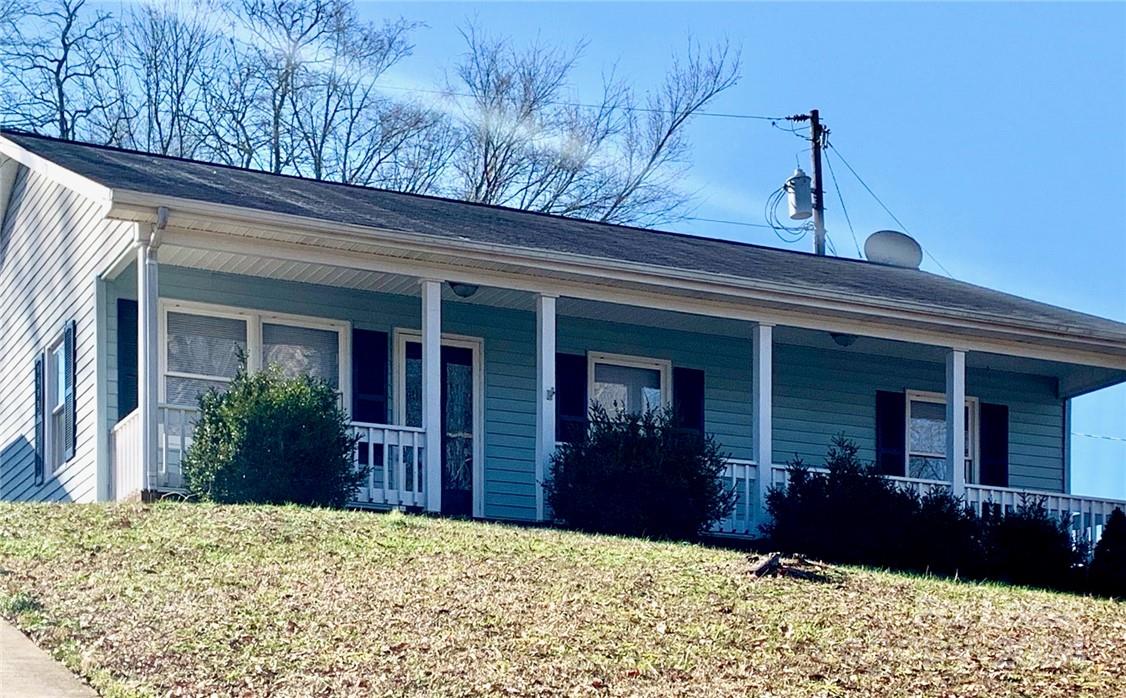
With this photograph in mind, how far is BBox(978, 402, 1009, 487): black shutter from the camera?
22672mm

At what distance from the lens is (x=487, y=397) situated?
1948cm

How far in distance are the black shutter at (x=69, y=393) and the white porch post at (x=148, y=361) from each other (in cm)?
231

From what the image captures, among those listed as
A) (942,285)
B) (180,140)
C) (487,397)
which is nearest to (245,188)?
(487,397)

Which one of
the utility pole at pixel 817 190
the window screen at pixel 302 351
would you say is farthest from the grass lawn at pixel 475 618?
the utility pole at pixel 817 190

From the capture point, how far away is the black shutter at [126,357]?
1708cm

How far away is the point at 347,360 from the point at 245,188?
6.85 feet

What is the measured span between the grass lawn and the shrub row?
2.90 meters

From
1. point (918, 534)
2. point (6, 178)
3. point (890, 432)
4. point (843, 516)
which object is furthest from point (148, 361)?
point (890, 432)

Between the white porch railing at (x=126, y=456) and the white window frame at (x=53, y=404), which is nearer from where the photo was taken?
the white porch railing at (x=126, y=456)

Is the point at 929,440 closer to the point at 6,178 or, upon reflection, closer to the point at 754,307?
the point at 754,307

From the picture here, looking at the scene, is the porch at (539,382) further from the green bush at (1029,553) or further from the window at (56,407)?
the window at (56,407)

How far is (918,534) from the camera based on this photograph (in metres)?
17.5

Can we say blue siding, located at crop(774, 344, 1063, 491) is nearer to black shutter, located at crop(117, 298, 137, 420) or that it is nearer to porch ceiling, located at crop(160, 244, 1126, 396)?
porch ceiling, located at crop(160, 244, 1126, 396)

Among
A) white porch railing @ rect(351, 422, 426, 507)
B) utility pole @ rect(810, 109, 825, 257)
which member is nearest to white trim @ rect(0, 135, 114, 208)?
white porch railing @ rect(351, 422, 426, 507)
